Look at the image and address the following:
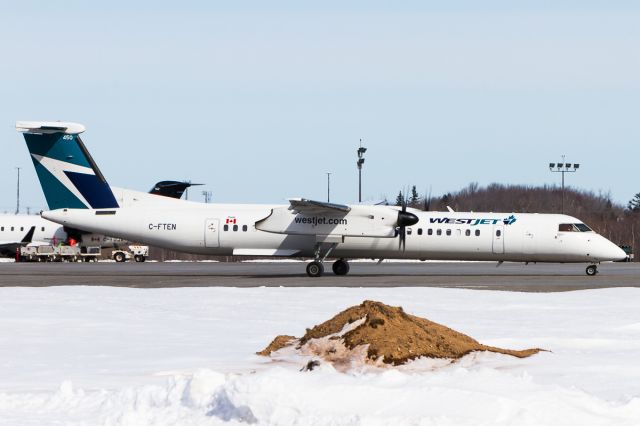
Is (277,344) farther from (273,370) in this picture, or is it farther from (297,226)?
(297,226)

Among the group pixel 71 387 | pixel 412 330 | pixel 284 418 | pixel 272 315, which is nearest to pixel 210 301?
pixel 272 315

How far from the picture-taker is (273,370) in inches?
394

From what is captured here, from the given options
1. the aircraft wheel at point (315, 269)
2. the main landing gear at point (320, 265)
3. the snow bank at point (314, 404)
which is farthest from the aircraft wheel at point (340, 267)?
the snow bank at point (314, 404)

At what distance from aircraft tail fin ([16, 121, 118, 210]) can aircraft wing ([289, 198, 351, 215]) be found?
7944mm

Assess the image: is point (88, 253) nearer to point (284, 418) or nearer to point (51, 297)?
point (51, 297)

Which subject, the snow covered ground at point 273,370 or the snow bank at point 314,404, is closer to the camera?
the snow bank at point 314,404

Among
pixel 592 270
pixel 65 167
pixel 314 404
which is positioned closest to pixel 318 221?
pixel 65 167

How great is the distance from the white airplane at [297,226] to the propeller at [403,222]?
0.04m

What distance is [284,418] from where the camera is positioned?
8.52 meters

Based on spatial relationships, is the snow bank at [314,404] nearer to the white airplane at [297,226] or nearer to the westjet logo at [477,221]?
the white airplane at [297,226]

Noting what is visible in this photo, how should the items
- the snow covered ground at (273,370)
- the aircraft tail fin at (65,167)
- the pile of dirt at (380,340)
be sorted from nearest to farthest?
the snow covered ground at (273,370), the pile of dirt at (380,340), the aircraft tail fin at (65,167)

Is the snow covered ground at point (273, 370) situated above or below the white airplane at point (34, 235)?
below

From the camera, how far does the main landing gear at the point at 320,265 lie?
4012cm

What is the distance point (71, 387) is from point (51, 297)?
14.6 m
